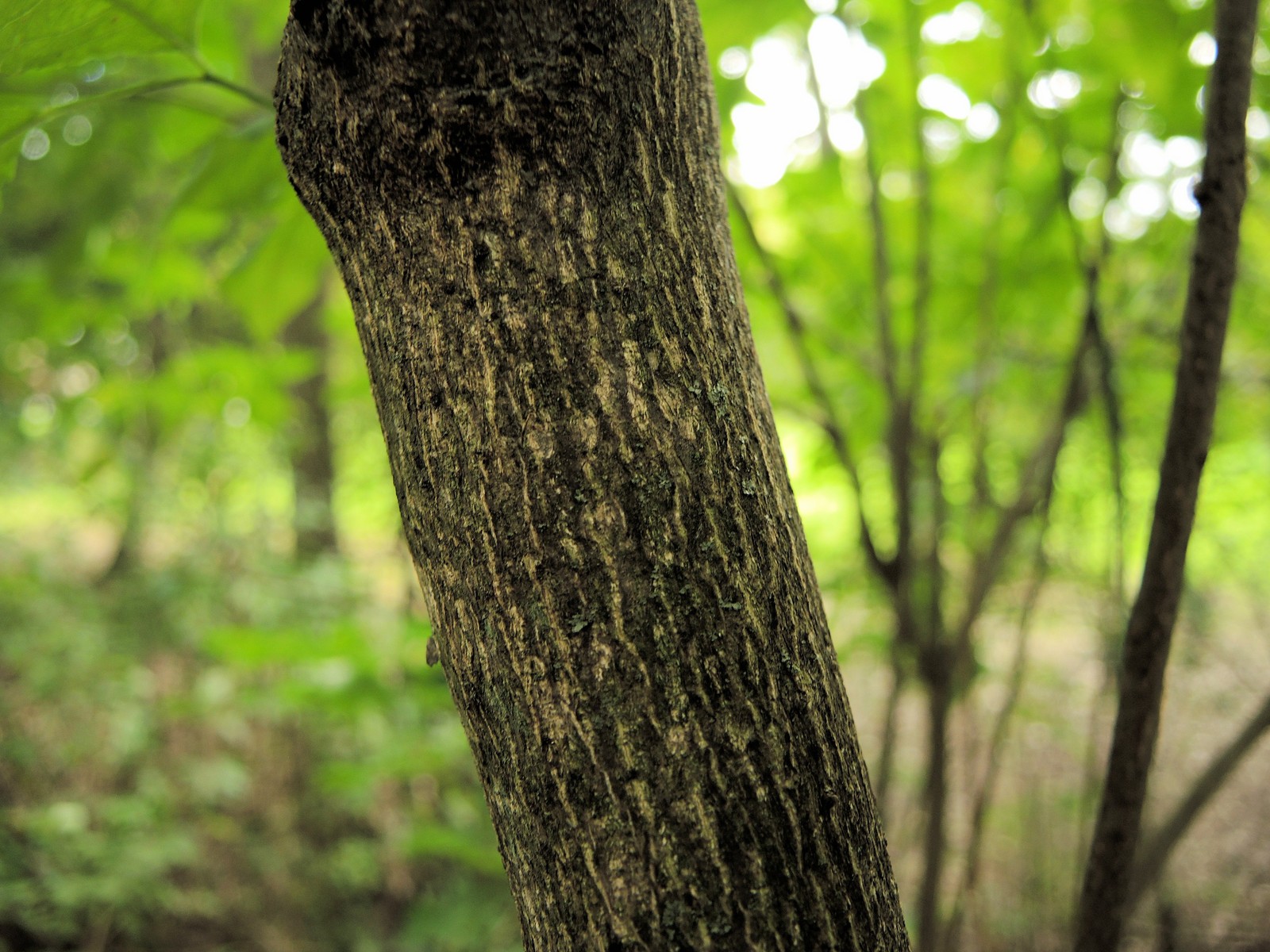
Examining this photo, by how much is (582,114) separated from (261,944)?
16.8 feet

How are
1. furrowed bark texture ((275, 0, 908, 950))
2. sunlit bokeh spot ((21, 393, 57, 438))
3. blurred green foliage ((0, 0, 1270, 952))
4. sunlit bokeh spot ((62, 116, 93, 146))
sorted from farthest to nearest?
sunlit bokeh spot ((21, 393, 57, 438)) → sunlit bokeh spot ((62, 116, 93, 146)) → blurred green foliage ((0, 0, 1270, 952)) → furrowed bark texture ((275, 0, 908, 950))

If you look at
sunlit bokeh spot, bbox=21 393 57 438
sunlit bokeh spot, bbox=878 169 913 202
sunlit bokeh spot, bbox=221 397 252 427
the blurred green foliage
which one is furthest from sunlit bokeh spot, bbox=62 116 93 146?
sunlit bokeh spot, bbox=878 169 913 202

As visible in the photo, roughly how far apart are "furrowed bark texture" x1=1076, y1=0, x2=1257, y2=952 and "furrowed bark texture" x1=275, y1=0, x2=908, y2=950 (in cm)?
48

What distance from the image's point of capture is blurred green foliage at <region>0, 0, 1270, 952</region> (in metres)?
1.49

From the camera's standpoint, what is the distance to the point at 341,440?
21.2 feet

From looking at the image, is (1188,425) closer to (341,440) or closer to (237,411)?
(237,411)

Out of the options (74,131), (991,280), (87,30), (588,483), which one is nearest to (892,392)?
(991,280)

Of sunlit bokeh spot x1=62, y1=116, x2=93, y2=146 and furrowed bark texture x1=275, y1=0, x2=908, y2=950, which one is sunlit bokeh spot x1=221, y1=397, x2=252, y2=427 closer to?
sunlit bokeh spot x1=62, y1=116, x2=93, y2=146

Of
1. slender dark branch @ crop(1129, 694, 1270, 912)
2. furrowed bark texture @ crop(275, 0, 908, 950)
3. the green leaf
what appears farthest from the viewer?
slender dark branch @ crop(1129, 694, 1270, 912)

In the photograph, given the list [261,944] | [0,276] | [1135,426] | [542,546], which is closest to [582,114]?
[542,546]

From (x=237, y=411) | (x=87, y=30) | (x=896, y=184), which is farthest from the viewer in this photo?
(x=237, y=411)

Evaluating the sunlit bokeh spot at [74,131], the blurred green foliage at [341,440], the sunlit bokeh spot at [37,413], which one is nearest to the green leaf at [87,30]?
the blurred green foliage at [341,440]

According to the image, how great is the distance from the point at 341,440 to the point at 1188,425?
20.8 ft

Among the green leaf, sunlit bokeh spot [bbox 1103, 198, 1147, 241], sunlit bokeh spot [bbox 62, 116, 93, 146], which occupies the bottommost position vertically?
the green leaf
